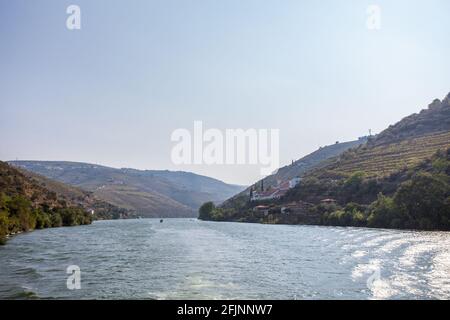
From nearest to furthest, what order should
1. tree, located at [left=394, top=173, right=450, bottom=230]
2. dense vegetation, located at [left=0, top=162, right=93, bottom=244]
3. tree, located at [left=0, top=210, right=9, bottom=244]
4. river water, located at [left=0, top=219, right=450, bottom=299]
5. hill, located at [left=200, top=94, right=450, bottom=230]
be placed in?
1. river water, located at [left=0, top=219, right=450, bottom=299]
2. tree, located at [left=0, top=210, right=9, bottom=244]
3. tree, located at [left=394, top=173, right=450, bottom=230]
4. dense vegetation, located at [left=0, top=162, right=93, bottom=244]
5. hill, located at [left=200, top=94, right=450, bottom=230]

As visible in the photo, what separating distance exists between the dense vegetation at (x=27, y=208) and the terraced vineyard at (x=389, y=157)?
304 ft

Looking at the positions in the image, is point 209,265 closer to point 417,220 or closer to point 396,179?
point 417,220

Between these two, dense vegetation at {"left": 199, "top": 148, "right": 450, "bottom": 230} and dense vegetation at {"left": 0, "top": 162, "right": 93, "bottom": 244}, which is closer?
dense vegetation at {"left": 0, "top": 162, "right": 93, "bottom": 244}

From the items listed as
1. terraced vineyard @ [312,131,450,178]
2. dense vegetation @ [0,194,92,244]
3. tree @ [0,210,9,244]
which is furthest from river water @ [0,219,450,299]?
terraced vineyard @ [312,131,450,178]

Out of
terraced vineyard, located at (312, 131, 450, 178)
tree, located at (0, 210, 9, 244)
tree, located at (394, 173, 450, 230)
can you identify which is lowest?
tree, located at (0, 210, 9, 244)

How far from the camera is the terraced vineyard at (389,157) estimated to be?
453ft

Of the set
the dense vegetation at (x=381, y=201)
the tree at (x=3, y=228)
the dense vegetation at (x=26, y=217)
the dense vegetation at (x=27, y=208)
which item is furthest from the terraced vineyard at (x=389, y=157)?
the tree at (x=3, y=228)

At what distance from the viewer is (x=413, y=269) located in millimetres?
33875

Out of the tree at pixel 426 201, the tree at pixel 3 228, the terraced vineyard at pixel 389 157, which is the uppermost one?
the terraced vineyard at pixel 389 157

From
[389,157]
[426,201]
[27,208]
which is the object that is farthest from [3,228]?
[389,157]

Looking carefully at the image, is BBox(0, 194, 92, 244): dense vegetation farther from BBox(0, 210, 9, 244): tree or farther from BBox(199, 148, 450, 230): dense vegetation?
BBox(199, 148, 450, 230): dense vegetation

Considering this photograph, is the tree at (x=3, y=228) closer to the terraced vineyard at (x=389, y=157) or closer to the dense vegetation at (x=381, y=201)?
the dense vegetation at (x=381, y=201)

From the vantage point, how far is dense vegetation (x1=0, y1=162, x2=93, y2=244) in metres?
84.6
